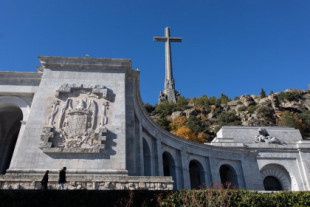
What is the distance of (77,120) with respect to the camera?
1363cm

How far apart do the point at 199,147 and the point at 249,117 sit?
4175 centimetres

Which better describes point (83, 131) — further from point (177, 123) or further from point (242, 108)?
point (242, 108)

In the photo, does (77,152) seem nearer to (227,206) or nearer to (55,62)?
(55,62)

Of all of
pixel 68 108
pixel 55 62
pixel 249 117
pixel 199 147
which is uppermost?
pixel 249 117

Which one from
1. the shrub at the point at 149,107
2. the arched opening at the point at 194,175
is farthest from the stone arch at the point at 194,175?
the shrub at the point at 149,107

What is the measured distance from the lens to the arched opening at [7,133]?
62.4ft

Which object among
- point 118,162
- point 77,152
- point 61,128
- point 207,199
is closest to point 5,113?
point 61,128

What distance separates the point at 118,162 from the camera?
12.8 meters

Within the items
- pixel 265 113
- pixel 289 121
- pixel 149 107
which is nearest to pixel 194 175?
A: pixel 289 121

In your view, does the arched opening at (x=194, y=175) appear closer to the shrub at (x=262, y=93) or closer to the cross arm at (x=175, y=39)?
the cross arm at (x=175, y=39)

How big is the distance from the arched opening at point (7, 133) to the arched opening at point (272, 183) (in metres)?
29.4

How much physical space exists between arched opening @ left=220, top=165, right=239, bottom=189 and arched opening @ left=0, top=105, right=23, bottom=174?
21396 millimetres

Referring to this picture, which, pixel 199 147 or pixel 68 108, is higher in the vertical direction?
pixel 199 147

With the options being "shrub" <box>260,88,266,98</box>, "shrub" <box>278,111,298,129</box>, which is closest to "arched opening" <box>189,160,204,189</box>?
"shrub" <box>278,111,298,129</box>
